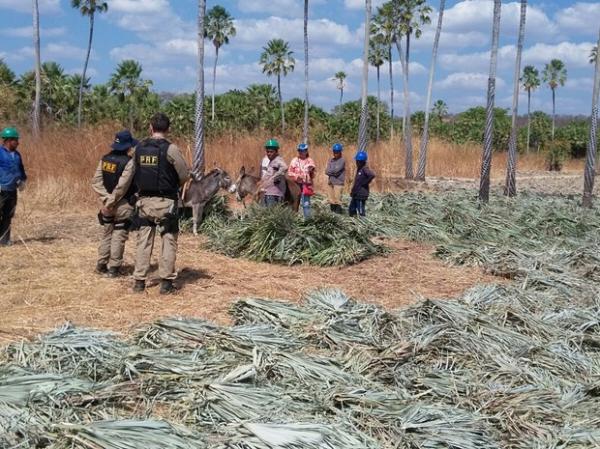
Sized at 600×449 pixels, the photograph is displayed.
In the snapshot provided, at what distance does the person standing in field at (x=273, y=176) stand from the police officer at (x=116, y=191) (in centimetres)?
339

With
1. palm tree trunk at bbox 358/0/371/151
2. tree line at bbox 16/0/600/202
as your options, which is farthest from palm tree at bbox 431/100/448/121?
palm tree trunk at bbox 358/0/371/151

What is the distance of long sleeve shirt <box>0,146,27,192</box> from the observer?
9.30 metres

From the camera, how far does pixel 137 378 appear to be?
179 inches

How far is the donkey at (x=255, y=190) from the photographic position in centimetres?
1147

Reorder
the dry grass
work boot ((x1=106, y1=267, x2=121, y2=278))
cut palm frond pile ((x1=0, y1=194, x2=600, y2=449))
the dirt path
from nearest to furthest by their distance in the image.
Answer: cut palm frond pile ((x1=0, y1=194, x2=600, y2=449)) < the dirt path < work boot ((x1=106, y1=267, x2=121, y2=278)) < the dry grass

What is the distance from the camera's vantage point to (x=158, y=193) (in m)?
7.07

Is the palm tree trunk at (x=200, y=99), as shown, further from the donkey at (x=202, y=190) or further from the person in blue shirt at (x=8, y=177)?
the person in blue shirt at (x=8, y=177)

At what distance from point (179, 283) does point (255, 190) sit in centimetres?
421

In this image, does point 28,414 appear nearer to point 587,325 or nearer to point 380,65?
point 587,325

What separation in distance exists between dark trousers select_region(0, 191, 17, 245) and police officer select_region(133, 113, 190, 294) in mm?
3270

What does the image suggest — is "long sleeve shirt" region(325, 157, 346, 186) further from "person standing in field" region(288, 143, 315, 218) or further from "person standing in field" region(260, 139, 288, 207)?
"person standing in field" region(260, 139, 288, 207)

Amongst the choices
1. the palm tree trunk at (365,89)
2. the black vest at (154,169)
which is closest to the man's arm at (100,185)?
the black vest at (154,169)

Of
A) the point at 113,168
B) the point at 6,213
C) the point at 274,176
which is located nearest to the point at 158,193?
the point at 113,168

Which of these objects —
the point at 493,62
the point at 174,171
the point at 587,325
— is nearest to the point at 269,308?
the point at 174,171
